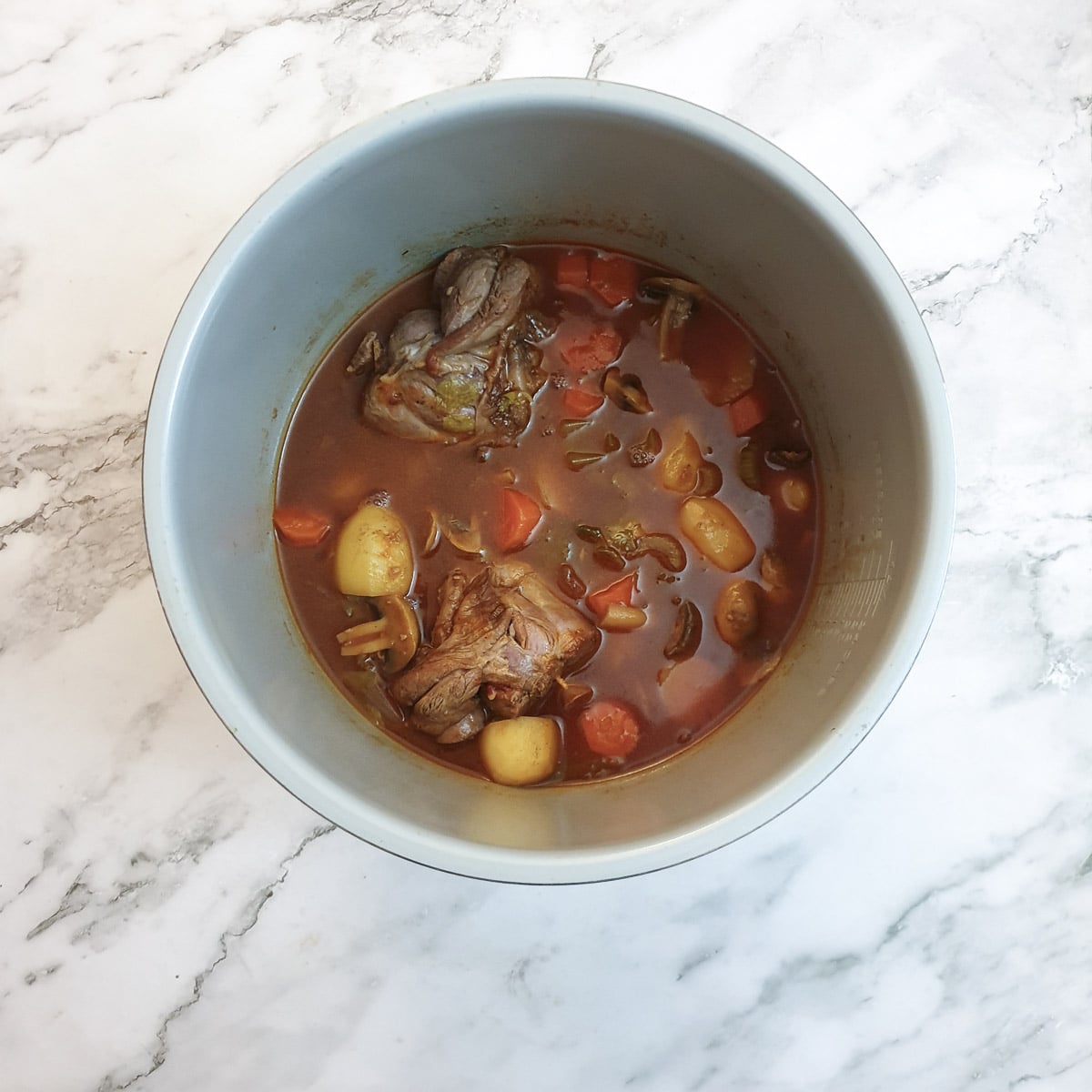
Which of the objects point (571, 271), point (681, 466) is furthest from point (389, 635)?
point (571, 271)

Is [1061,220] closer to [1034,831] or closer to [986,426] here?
[986,426]

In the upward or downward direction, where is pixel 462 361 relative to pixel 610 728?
upward

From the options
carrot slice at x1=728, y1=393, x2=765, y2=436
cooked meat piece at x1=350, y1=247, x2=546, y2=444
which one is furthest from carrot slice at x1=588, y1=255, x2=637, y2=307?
carrot slice at x1=728, y1=393, x2=765, y2=436

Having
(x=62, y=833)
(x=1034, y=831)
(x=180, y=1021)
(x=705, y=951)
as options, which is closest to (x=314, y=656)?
(x=62, y=833)

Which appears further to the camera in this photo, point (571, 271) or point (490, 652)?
point (571, 271)

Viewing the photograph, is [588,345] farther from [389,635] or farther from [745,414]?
[389,635]

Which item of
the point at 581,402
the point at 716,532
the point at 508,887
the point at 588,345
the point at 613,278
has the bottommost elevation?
the point at 508,887

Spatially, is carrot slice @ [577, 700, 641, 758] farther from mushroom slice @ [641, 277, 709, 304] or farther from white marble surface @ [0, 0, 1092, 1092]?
mushroom slice @ [641, 277, 709, 304]
